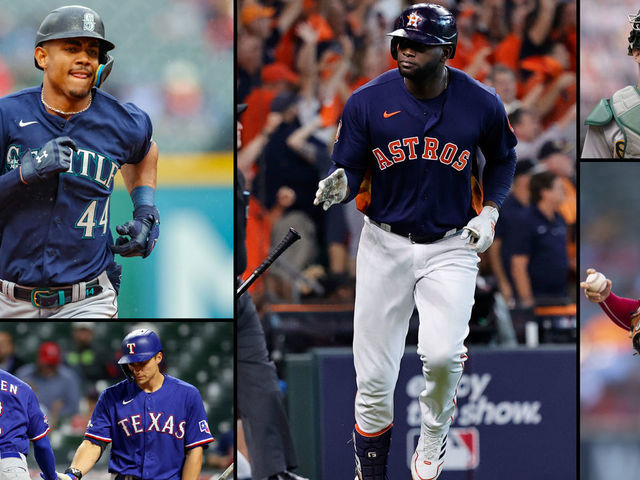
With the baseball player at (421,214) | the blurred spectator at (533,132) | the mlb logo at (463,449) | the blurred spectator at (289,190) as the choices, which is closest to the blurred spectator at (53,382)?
the blurred spectator at (289,190)

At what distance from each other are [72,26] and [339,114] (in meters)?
2.32

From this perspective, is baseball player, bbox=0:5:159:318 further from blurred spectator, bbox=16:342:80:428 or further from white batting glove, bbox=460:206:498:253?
white batting glove, bbox=460:206:498:253

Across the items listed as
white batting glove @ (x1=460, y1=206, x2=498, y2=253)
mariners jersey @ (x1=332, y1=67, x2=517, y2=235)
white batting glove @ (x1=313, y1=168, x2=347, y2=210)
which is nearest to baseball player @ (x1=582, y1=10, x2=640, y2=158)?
mariners jersey @ (x1=332, y1=67, x2=517, y2=235)

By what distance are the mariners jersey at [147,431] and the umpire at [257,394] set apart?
1.08 ft

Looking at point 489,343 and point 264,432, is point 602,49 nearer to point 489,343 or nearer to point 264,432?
point 489,343

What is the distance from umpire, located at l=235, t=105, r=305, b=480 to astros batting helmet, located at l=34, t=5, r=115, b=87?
3.79 feet

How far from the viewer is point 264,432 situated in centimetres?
656

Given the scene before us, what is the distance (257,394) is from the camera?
6609mm

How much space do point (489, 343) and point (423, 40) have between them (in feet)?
9.13

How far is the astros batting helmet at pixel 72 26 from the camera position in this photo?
225 inches

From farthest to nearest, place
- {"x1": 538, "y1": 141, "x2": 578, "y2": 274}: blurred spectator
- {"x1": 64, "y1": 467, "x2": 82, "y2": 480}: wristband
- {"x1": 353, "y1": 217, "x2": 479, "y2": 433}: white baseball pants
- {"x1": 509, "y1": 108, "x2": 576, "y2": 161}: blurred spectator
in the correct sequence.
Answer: {"x1": 509, "y1": 108, "x2": 576, "y2": 161}: blurred spectator → {"x1": 538, "y1": 141, "x2": 578, "y2": 274}: blurred spectator → {"x1": 64, "y1": 467, "x2": 82, "y2": 480}: wristband → {"x1": 353, "y1": 217, "x2": 479, "y2": 433}: white baseball pants

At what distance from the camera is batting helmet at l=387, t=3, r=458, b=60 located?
4.73 metres

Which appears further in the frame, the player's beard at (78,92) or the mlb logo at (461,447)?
the mlb logo at (461,447)

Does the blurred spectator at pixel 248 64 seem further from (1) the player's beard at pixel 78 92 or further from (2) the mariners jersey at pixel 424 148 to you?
(2) the mariners jersey at pixel 424 148
